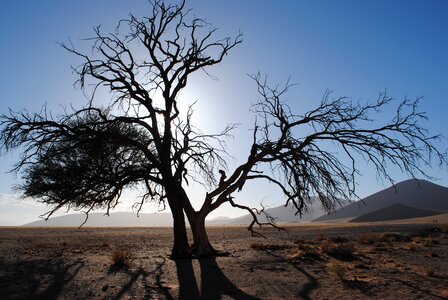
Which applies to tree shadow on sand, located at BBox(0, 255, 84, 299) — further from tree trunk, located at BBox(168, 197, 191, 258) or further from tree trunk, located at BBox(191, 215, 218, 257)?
tree trunk, located at BBox(191, 215, 218, 257)

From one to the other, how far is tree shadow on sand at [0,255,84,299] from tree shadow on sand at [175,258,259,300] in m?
2.96

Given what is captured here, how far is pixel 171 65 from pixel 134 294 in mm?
10542

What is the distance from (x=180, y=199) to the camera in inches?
667

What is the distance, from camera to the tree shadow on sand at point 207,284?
9.81 m

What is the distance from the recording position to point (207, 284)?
36.2 ft

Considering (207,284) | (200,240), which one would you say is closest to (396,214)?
(200,240)

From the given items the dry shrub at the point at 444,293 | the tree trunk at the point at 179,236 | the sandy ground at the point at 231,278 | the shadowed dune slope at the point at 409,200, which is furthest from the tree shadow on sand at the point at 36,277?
the shadowed dune slope at the point at 409,200

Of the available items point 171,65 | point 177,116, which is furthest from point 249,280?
point 171,65

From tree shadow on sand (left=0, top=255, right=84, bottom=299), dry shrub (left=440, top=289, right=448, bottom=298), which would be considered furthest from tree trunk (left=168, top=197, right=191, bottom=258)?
dry shrub (left=440, top=289, right=448, bottom=298)

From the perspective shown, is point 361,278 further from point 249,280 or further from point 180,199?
point 180,199

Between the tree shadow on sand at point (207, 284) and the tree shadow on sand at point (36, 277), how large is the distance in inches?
116

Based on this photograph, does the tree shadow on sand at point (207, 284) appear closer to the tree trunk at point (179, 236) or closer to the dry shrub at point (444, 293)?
the tree trunk at point (179, 236)

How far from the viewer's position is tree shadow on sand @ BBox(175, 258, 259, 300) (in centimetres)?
981

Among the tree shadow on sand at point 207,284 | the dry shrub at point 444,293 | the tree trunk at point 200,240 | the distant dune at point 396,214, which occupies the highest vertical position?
the distant dune at point 396,214
